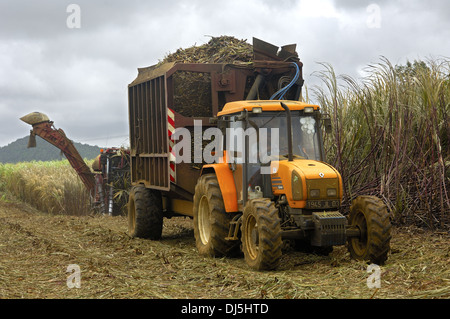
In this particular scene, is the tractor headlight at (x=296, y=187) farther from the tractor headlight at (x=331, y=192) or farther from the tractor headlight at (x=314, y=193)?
the tractor headlight at (x=331, y=192)

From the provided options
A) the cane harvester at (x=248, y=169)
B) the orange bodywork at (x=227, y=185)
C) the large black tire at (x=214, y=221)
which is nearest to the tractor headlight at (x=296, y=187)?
the cane harvester at (x=248, y=169)

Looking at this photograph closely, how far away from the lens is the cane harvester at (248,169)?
281 inches

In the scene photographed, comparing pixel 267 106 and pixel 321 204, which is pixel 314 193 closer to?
pixel 321 204

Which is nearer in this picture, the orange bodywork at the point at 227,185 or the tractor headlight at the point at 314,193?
the tractor headlight at the point at 314,193

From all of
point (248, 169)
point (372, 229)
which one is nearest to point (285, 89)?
point (248, 169)

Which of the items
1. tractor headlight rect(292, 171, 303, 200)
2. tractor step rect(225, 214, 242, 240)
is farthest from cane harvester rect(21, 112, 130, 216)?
tractor headlight rect(292, 171, 303, 200)

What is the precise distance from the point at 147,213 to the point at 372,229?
16.5ft

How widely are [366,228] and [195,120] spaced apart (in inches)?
137

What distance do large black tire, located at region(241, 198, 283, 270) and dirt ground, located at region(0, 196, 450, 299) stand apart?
6.0 inches

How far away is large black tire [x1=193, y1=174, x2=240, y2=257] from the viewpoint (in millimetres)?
8180

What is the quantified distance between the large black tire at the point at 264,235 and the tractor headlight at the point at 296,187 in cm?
33

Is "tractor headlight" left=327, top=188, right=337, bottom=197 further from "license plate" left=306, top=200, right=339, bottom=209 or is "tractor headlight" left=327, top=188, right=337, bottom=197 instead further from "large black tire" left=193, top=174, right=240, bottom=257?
"large black tire" left=193, top=174, right=240, bottom=257

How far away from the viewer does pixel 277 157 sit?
7.70 metres

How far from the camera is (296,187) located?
7.16m
